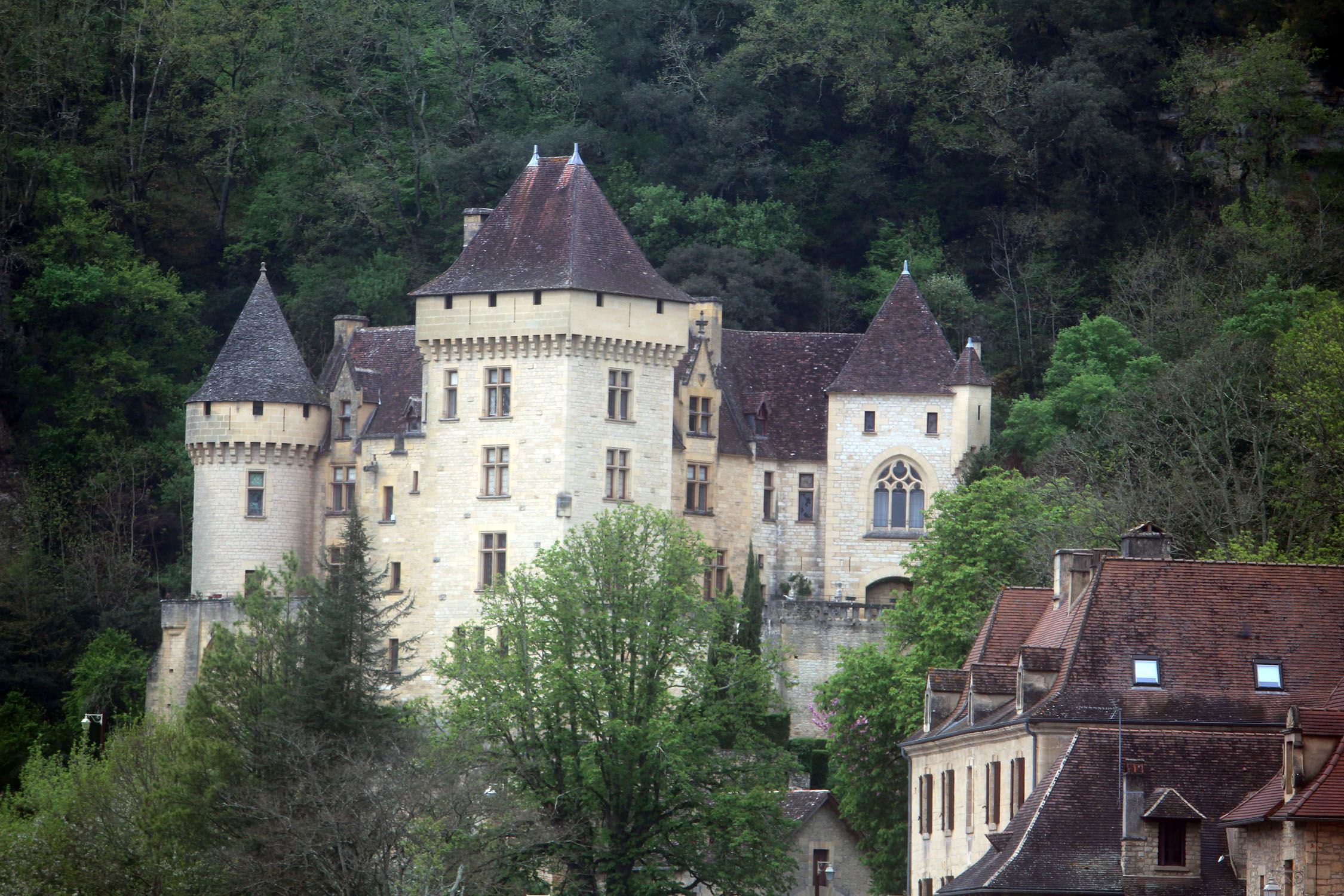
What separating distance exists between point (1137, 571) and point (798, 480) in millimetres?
30902

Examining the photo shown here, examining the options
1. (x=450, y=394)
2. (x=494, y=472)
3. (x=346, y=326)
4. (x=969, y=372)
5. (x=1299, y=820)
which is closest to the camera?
(x=1299, y=820)

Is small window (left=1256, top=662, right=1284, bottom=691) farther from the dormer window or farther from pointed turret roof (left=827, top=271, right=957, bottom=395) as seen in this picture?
pointed turret roof (left=827, top=271, right=957, bottom=395)

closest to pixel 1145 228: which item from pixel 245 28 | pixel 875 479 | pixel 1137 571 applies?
pixel 875 479

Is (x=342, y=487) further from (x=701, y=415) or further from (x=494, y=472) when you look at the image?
(x=701, y=415)

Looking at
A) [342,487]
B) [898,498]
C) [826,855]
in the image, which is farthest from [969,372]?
[342,487]

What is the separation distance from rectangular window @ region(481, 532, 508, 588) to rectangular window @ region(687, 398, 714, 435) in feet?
22.6

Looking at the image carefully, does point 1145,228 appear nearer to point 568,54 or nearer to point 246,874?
point 568,54

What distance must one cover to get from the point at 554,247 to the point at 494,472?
6.54 m

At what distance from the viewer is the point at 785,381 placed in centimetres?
7925

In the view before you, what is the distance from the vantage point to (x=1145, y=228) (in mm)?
88000

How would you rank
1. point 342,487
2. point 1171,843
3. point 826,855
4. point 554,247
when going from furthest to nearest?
point 342,487 < point 554,247 < point 826,855 < point 1171,843

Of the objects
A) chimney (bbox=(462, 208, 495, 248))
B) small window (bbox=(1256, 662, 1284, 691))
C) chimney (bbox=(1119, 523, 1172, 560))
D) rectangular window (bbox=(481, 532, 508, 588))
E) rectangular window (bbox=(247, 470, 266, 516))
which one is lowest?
small window (bbox=(1256, 662, 1284, 691))

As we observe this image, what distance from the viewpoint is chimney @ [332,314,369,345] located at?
81438 millimetres

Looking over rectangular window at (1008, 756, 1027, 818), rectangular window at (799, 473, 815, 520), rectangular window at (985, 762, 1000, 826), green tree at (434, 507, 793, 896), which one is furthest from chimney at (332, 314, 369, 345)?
rectangular window at (1008, 756, 1027, 818)
